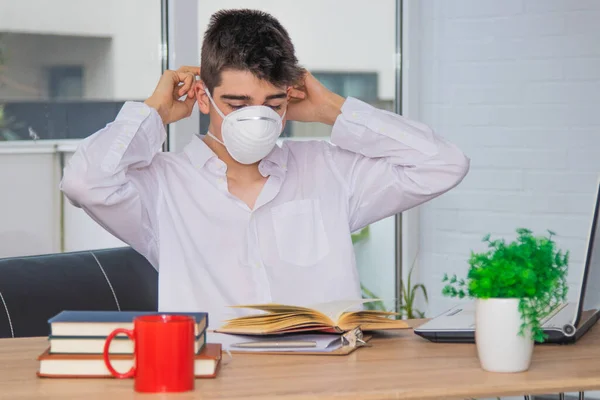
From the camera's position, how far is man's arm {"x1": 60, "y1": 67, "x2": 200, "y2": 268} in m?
1.93

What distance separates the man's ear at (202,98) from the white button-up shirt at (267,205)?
0.09 meters

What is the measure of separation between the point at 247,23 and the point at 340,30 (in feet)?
5.31

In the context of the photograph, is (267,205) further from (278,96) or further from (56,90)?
(56,90)

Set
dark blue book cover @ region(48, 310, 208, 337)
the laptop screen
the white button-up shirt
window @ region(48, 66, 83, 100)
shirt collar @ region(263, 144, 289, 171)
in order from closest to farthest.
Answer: dark blue book cover @ region(48, 310, 208, 337), the laptop screen, the white button-up shirt, shirt collar @ region(263, 144, 289, 171), window @ region(48, 66, 83, 100)

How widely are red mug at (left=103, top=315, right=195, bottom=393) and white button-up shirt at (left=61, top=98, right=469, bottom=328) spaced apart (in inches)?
30.0

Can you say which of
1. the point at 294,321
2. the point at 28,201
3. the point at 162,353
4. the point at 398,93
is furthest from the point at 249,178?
the point at 398,93

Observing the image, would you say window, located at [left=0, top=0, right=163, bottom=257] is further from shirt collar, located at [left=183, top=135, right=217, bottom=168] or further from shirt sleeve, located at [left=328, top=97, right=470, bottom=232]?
shirt sleeve, located at [left=328, top=97, right=470, bottom=232]

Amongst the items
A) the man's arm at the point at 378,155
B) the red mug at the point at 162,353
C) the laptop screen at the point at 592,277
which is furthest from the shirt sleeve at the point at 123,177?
the laptop screen at the point at 592,277

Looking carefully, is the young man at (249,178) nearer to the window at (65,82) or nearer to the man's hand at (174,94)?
the man's hand at (174,94)

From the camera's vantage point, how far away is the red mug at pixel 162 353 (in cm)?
121

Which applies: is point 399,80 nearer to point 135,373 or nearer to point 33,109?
point 33,109

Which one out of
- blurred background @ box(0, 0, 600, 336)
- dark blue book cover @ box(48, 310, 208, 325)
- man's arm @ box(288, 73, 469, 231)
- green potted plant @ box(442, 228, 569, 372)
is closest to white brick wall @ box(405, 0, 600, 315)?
blurred background @ box(0, 0, 600, 336)

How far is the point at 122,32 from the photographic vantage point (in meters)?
2.87

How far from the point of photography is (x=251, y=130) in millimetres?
1946
